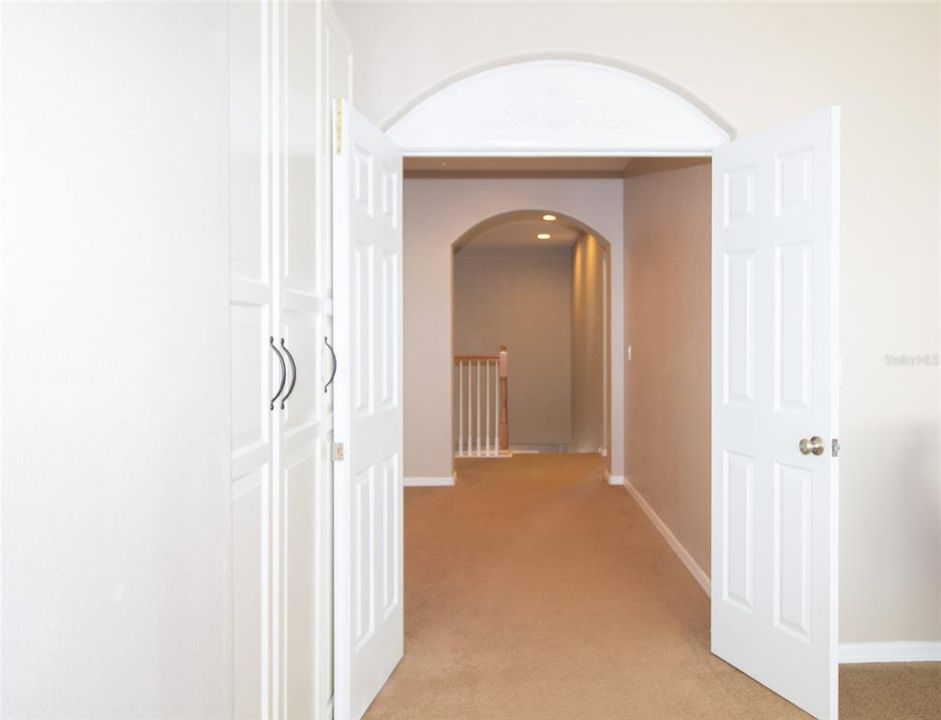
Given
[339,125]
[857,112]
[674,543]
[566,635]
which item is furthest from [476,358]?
[339,125]

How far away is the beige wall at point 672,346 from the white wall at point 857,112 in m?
0.96

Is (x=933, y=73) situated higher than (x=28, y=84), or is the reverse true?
(x=933, y=73)

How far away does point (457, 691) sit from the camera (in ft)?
9.69

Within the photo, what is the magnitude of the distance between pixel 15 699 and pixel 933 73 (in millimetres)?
3746

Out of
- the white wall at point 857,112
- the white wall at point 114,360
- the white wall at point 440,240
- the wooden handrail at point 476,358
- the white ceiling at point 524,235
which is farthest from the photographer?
the white ceiling at point 524,235

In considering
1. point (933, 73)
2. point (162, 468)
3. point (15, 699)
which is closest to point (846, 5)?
point (933, 73)

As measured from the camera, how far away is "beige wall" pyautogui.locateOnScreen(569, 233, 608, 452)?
8750mm

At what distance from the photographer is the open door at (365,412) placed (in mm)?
2535

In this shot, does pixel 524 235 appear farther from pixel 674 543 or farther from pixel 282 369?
pixel 282 369

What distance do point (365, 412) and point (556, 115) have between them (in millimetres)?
1509

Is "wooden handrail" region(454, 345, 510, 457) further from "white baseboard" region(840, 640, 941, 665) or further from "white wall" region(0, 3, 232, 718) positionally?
"white wall" region(0, 3, 232, 718)

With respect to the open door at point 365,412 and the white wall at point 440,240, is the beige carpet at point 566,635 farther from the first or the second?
the white wall at point 440,240

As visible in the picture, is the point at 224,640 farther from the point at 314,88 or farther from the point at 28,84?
the point at 314,88

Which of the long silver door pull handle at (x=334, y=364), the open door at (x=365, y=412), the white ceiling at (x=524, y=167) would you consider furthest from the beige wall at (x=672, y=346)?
the long silver door pull handle at (x=334, y=364)
